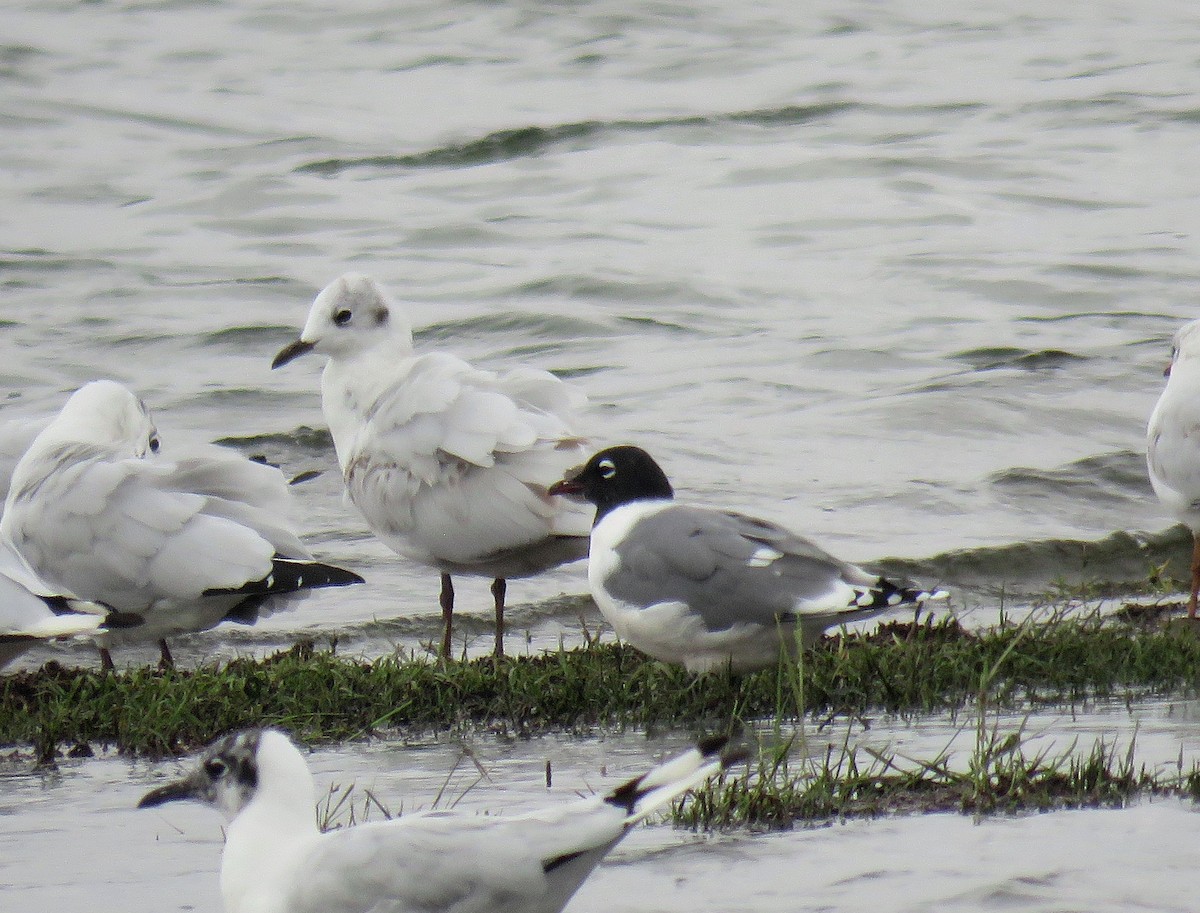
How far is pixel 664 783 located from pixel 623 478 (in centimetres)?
303

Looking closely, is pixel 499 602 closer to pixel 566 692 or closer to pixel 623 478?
pixel 623 478

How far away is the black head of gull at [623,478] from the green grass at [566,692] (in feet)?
2.11

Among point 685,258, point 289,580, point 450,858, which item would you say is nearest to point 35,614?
point 289,580

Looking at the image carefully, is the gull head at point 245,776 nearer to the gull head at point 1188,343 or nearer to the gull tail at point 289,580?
the gull tail at point 289,580

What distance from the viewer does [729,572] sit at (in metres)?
6.02

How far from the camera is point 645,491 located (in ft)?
22.1

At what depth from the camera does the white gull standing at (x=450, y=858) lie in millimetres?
3680

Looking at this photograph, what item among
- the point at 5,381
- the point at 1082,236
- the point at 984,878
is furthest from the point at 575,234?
the point at 984,878

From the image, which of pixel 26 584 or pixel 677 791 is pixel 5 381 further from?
pixel 677 791

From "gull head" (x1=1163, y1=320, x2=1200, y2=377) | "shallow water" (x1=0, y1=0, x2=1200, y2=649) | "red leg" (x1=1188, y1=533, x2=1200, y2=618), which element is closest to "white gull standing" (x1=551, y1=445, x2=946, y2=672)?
"red leg" (x1=1188, y1=533, x2=1200, y2=618)

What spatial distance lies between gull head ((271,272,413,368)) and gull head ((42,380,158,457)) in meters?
0.82

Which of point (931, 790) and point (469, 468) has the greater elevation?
point (469, 468)

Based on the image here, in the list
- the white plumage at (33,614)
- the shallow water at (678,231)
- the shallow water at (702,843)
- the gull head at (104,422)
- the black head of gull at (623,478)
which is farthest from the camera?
the shallow water at (678,231)

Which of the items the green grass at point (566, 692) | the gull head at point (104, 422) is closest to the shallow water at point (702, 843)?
the green grass at point (566, 692)
